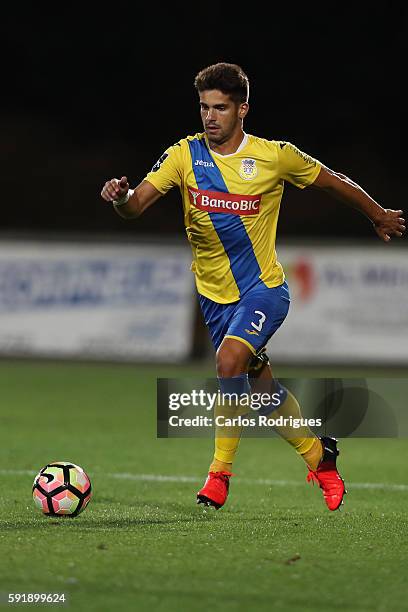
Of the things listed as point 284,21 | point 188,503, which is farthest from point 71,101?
point 188,503

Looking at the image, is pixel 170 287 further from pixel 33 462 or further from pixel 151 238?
pixel 33 462

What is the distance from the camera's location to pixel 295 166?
6.66 metres

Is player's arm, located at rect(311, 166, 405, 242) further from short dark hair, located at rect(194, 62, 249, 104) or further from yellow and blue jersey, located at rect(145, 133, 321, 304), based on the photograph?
short dark hair, located at rect(194, 62, 249, 104)

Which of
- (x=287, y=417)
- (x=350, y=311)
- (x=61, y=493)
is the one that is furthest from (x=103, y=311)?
(x=61, y=493)

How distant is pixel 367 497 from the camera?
24.8 feet

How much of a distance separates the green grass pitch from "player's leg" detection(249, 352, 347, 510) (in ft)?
0.63

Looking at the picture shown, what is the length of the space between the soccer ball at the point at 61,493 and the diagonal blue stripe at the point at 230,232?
1.35 m

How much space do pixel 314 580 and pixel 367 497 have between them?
2.92 m

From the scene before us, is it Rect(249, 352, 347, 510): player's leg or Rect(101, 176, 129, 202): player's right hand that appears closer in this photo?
Rect(101, 176, 129, 202): player's right hand

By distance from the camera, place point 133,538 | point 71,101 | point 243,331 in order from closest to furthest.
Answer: point 133,538, point 243,331, point 71,101

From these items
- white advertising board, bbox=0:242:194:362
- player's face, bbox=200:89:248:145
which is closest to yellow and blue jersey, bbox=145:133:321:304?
player's face, bbox=200:89:248:145

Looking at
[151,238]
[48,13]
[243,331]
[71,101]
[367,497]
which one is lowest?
[367,497]

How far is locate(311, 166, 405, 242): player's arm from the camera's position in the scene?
671 centimetres

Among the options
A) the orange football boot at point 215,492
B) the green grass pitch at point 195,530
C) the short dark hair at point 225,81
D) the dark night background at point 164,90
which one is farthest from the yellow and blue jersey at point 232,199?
the dark night background at point 164,90
